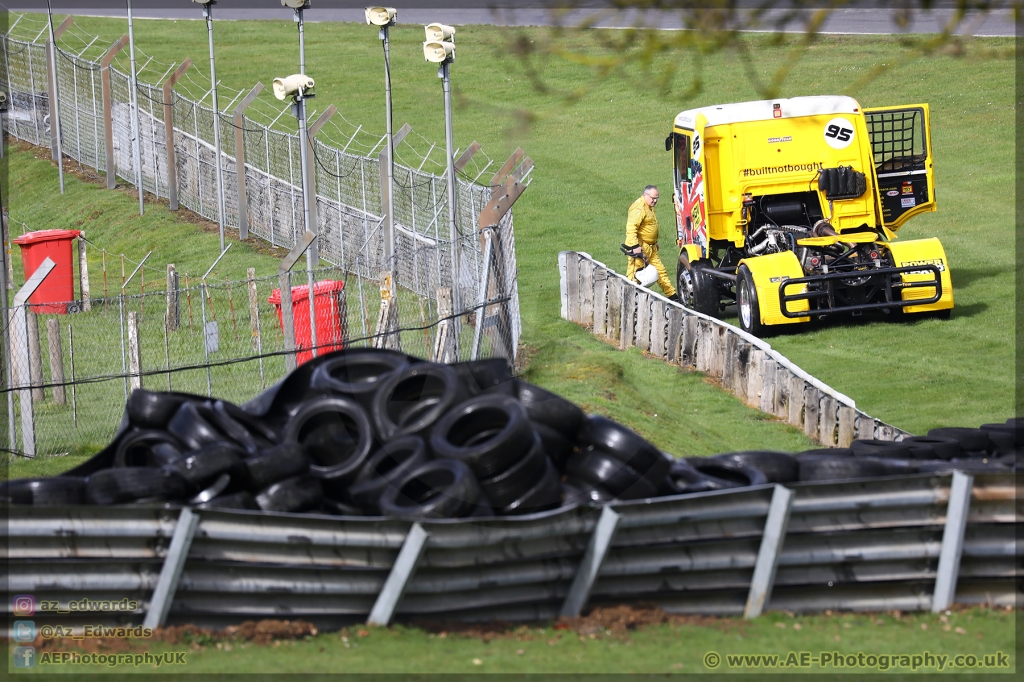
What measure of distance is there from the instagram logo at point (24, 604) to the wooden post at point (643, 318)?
12.8 metres

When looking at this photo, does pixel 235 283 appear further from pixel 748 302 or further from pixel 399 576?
pixel 399 576

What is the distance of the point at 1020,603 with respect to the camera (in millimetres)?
7480

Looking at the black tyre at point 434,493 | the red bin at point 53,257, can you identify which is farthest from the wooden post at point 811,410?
the red bin at point 53,257

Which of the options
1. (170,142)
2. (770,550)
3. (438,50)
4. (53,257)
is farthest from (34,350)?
(170,142)

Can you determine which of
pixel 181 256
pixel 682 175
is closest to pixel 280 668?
pixel 682 175

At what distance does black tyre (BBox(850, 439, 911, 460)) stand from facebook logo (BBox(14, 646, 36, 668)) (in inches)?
231

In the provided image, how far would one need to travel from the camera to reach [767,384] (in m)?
15.3

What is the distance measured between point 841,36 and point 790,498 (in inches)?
1528

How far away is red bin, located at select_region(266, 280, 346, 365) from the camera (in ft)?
46.6

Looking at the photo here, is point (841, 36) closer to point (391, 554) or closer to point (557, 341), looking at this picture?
point (557, 341)

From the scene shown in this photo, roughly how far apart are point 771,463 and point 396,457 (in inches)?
97.5

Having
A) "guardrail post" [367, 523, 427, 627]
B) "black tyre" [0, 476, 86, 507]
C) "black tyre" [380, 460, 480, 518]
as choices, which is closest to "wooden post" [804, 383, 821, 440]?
"black tyre" [380, 460, 480, 518]

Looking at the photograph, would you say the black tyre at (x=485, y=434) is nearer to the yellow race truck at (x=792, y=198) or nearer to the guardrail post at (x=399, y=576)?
the guardrail post at (x=399, y=576)

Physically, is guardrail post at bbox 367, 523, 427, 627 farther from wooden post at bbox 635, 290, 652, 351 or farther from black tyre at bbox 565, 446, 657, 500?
wooden post at bbox 635, 290, 652, 351
